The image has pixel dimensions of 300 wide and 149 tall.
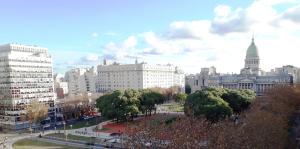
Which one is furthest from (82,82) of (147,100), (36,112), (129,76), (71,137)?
(71,137)

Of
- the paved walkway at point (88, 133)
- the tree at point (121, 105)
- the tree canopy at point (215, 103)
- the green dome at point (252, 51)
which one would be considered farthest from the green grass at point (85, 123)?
the green dome at point (252, 51)

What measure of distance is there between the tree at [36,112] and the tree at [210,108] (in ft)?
129

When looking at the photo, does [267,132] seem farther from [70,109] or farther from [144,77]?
[144,77]

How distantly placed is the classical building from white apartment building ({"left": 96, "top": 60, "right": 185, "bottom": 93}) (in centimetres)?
2249

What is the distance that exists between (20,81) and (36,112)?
10.9 meters

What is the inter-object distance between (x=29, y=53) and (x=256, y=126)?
2866 inches

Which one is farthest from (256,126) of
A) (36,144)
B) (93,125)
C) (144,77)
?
(144,77)

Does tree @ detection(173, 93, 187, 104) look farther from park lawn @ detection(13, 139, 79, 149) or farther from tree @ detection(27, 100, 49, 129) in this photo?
park lawn @ detection(13, 139, 79, 149)

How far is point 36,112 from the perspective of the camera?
80000mm

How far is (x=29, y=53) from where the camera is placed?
91.4 m

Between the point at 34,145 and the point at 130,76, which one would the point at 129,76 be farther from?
the point at 34,145

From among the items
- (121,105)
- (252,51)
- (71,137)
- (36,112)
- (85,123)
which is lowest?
(71,137)

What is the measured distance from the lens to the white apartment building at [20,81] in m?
82.8

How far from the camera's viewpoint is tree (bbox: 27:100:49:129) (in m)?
79.7
